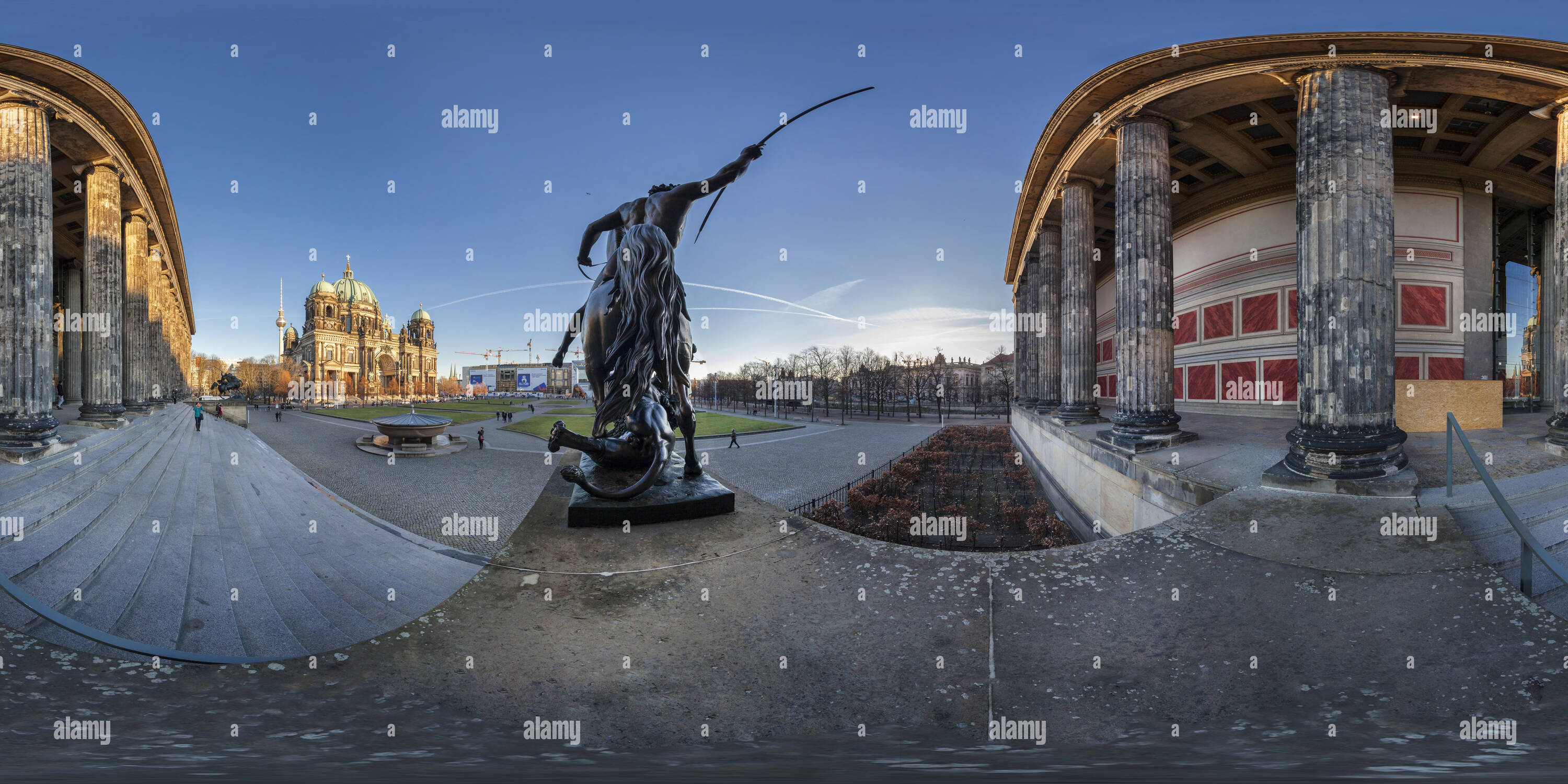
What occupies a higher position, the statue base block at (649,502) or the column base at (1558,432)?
the column base at (1558,432)

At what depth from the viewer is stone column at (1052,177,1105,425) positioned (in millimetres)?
14320

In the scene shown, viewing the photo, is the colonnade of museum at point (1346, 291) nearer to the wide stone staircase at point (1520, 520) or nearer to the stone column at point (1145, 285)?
the stone column at point (1145, 285)

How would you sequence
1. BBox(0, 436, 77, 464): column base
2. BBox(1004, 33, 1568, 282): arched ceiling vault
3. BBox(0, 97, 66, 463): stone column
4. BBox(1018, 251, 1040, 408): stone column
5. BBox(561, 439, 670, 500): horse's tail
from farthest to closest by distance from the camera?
BBox(1018, 251, 1040, 408): stone column, BBox(0, 97, 66, 463): stone column, BBox(0, 436, 77, 464): column base, BBox(1004, 33, 1568, 282): arched ceiling vault, BBox(561, 439, 670, 500): horse's tail

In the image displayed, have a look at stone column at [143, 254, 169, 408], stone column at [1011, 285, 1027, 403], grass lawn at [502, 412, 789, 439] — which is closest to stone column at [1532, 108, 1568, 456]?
stone column at [1011, 285, 1027, 403]

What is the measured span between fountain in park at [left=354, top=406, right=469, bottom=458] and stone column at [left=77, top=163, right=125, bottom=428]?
5847mm

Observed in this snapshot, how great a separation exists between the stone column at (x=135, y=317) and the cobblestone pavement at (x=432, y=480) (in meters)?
3.68

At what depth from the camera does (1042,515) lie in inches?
358

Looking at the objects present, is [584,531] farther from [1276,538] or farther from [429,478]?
[429,478]

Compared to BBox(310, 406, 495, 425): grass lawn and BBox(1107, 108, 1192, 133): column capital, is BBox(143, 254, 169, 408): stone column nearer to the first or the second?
BBox(310, 406, 495, 425): grass lawn


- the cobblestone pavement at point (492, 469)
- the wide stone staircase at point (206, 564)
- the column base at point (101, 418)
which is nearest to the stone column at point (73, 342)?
the cobblestone pavement at point (492, 469)

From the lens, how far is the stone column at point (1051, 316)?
18891mm

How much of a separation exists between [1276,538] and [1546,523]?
2.09m

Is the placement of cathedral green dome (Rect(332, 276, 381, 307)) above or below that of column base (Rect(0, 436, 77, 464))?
above

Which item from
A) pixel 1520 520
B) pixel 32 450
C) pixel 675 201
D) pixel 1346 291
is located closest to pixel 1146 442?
pixel 1346 291
